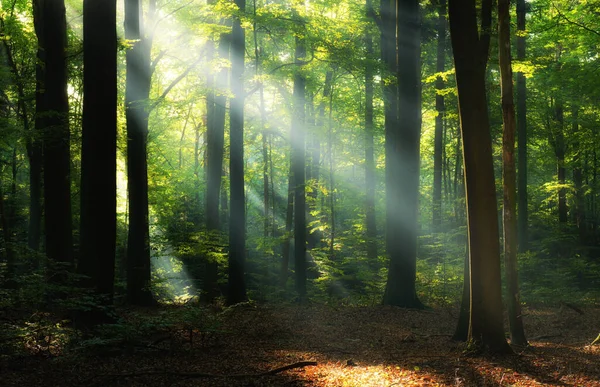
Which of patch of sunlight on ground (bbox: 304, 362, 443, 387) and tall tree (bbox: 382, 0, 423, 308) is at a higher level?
tall tree (bbox: 382, 0, 423, 308)

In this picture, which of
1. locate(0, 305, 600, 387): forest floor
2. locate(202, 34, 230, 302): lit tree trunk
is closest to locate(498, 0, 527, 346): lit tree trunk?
locate(0, 305, 600, 387): forest floor

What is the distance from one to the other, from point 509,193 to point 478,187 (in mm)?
1345

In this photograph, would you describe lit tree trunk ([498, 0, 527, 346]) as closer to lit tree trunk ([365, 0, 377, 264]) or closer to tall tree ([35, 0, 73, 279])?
tall tree ([35, 0, 73, 279])

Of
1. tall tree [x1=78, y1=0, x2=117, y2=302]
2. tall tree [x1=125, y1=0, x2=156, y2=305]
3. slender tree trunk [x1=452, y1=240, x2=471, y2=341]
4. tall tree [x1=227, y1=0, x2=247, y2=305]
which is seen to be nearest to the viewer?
tall tree [x1=78, y1=0, x2=117, y2=302]

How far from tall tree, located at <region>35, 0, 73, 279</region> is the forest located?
0.13 ft

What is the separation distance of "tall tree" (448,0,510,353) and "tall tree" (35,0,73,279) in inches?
316

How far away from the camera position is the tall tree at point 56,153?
10.6 m

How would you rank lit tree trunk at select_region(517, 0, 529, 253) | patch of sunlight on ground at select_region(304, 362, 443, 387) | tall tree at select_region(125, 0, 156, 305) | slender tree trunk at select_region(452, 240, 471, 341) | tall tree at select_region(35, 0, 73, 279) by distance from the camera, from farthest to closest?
lit tree trunk at select_region(517, 0, 529, 253) → tall tree at select_region(125, 0, 156, 305) → tall tree at select_region(35, 0, 73, 279) → slender tree trunk at select_region(452, 240, 471, 341) → patch of sunlight on ground at select_region(304, 362, 443, 387)

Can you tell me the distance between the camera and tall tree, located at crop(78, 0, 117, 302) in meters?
7.88

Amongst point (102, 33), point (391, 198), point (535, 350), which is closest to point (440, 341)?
point (535, 350)

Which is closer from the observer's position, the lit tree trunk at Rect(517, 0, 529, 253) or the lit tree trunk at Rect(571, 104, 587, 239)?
the lit tree trunk at Rect(517, 0, 529, 253)

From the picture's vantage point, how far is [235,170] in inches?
539

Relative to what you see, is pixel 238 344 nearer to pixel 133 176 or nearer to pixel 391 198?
pixel 133 176

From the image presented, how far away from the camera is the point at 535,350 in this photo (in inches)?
341
